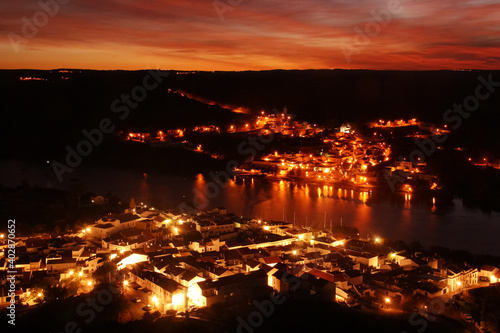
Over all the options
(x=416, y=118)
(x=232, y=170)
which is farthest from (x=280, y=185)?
(x=416, y=118)

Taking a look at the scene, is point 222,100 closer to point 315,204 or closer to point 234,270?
point 315,204

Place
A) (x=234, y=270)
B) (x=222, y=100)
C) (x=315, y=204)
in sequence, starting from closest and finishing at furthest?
(x=234, y=270) < (x=315, y=204) < (x=222, y=100)

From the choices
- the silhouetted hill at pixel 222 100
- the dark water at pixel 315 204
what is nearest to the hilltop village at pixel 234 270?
the dark water at pixel 315 204

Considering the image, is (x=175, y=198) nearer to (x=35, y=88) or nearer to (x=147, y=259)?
(x=147, y=259)

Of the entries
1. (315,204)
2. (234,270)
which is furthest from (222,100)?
(234,270)

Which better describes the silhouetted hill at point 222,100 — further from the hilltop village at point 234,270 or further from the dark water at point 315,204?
the hilltop village at point 234,270

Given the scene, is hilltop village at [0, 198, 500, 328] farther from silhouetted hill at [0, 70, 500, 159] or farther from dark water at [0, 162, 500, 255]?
silhouetted hill at [0, 70, 500, 159]
